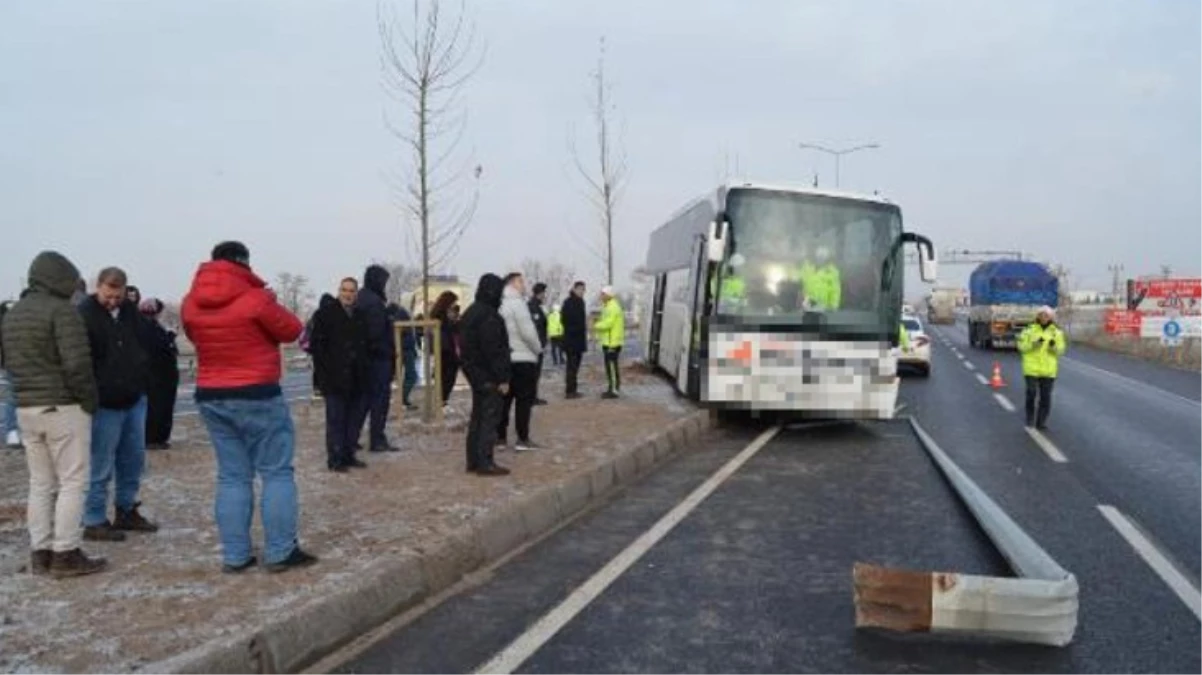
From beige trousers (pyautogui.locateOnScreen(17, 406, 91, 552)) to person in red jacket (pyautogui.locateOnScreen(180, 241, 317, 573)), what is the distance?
0.77 m

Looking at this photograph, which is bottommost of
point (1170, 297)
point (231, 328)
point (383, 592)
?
point (383, 592)

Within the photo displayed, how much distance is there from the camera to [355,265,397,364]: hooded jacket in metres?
10.1

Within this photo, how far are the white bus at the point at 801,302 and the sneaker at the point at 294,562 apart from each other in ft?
27.4

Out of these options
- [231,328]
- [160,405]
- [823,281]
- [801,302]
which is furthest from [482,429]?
[823,281]

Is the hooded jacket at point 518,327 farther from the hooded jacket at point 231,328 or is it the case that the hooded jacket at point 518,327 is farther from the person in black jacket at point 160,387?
the hooded jacket at point 231,328

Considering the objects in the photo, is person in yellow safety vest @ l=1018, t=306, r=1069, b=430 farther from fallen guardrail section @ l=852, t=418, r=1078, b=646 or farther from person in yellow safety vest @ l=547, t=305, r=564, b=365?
person in yellow safety vest @ l=547, t=305, r=564, b=365

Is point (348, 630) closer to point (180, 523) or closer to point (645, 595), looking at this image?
point (645, 595)

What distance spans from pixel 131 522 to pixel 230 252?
2.37 meters

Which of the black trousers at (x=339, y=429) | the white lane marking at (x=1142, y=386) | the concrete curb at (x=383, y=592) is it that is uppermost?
the black trousers at (x=339, y=429)

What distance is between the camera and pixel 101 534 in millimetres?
6992

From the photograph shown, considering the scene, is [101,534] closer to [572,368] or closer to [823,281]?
[823,281]

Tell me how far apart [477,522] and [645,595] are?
1634 millimetres

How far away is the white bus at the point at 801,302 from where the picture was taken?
13.7 metres

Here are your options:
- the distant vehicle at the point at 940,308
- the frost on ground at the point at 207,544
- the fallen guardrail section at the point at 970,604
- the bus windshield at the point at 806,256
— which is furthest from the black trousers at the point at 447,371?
the distant vehicle at the point at 940,308
